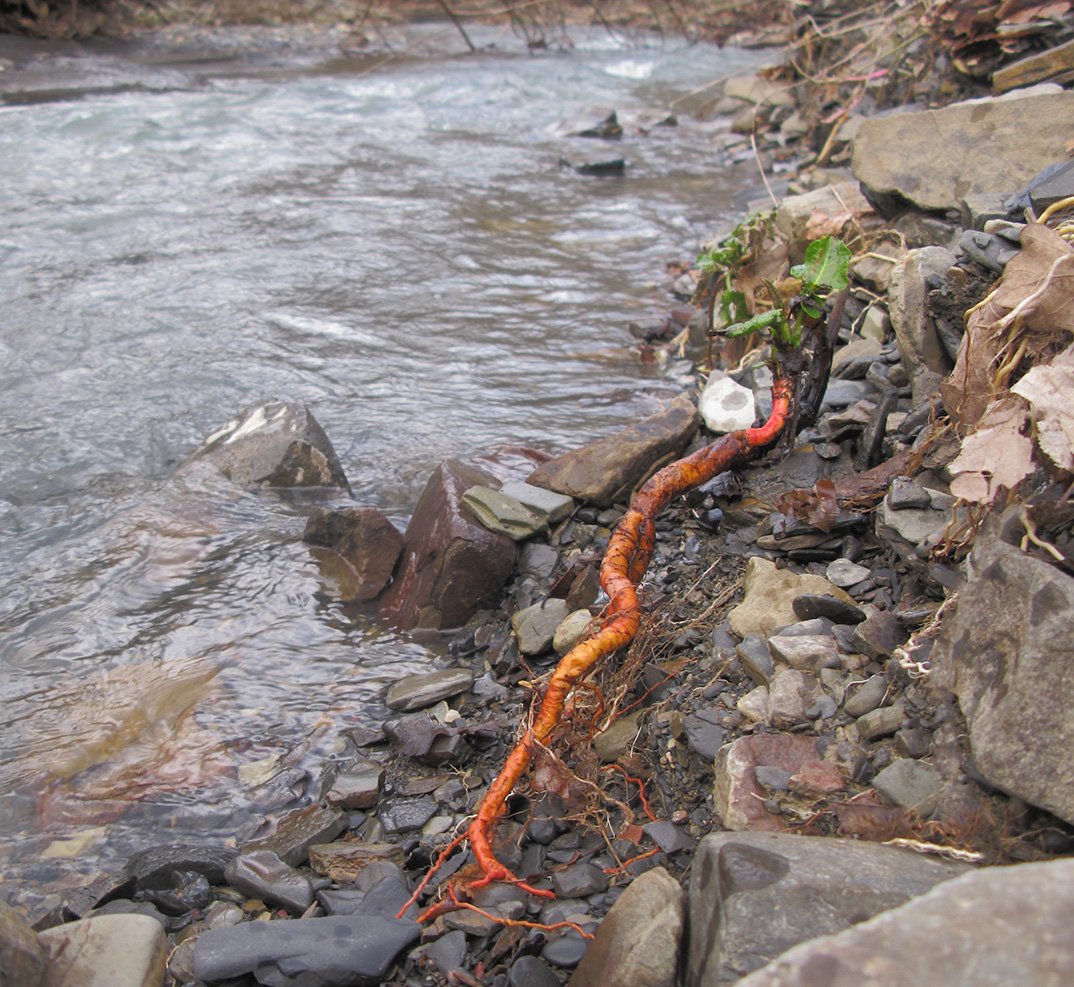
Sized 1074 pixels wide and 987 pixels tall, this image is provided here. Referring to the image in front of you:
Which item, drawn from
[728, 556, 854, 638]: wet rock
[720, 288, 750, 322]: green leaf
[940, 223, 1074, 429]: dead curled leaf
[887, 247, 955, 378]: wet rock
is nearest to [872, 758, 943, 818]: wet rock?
[728, 556, 854, 638]: wet rock

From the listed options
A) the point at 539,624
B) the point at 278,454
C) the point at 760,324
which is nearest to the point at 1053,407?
the point at 760,324

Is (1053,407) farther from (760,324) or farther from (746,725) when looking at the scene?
(760,324)

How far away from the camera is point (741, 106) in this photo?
9.88m

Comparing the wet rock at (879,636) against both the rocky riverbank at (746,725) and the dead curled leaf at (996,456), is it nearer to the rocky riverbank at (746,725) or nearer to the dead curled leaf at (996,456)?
the rocky riverbank at (746,725)

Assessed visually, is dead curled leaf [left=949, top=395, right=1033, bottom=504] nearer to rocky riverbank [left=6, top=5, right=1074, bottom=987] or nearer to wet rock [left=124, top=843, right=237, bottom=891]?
rocky riverbank [left=6, top=5, right=1074, bottom=987]

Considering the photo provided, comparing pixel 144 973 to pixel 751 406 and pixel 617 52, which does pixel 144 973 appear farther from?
pixel 617 52

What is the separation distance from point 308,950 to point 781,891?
910 millimetres

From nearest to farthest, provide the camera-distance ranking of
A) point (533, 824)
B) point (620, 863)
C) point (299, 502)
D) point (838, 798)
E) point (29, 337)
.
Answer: point (838, 798) → point (620, 863) → point (533, 824) → point (299, 502) → point (29, 337)

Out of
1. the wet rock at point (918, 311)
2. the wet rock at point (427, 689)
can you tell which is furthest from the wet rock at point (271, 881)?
the wet rock at point (918, 311)

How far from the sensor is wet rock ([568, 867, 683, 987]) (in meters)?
1.38

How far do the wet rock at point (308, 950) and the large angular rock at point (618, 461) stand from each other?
1672 mm

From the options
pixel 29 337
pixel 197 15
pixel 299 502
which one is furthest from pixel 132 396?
pixel 197 15

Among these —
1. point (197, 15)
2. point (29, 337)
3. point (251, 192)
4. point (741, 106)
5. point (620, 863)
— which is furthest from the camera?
point (197, 15)

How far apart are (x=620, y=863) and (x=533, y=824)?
234 millimetres
